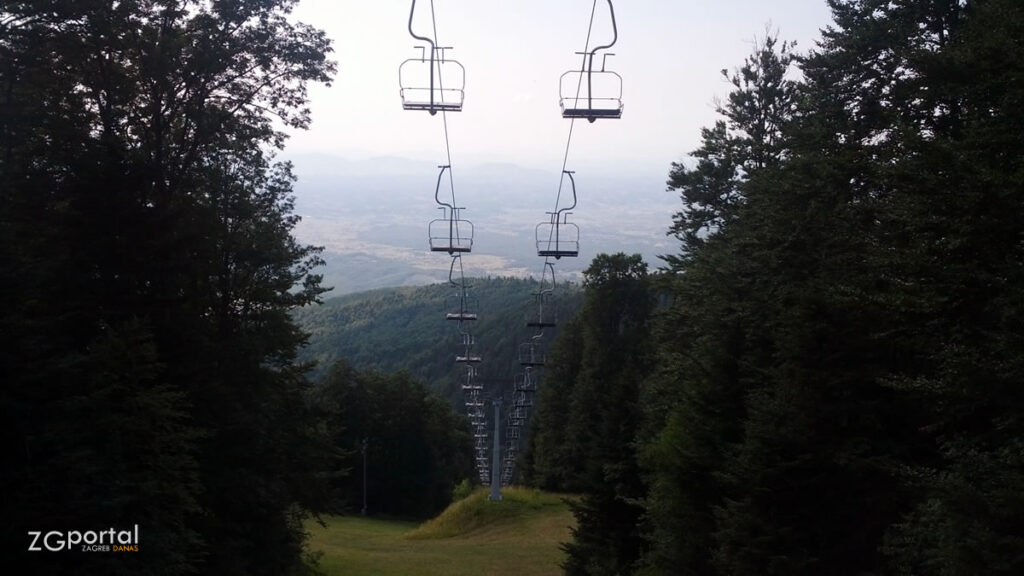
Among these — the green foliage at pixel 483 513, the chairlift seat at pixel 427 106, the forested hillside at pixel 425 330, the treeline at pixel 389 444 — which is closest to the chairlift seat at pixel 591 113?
the chairlift seat at pixel 427 106

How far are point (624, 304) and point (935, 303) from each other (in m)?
33.6

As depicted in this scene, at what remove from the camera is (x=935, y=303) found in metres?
11.2

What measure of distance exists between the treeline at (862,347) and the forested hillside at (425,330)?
287ft

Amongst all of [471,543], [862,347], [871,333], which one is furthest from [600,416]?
[871,333]

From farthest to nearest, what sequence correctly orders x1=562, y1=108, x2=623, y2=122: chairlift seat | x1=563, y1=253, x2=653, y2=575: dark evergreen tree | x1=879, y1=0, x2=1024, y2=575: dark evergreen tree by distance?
x1=563, y1=253, x2=653, y2=575: dark evergreen tree < x1=562, y1=108, x2=623, y2=122: chairlift seat < x1=879, y1=0, x2=1024, y2=575: dark evergreen tree

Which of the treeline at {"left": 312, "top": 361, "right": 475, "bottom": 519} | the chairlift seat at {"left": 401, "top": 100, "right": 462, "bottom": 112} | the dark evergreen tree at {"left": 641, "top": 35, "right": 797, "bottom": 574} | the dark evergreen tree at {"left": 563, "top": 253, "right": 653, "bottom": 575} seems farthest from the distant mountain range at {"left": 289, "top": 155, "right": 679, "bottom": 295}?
the chairlift seat at {"left": 401, "top": 100, "right": 462, "bottom": 112}

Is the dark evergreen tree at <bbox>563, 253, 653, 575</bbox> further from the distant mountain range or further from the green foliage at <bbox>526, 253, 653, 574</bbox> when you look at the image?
the distant mountain range

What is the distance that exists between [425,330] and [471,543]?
352ft

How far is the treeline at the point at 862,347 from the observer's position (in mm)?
10312

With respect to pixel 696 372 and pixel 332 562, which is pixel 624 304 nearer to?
pixel 332 562

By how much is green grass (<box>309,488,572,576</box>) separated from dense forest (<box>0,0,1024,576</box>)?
312cm

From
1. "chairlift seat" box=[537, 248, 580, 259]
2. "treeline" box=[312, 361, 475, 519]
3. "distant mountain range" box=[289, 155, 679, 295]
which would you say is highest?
"distant mountain range" box=[289, 155, 679, 295]

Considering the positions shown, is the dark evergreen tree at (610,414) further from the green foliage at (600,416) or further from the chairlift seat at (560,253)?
the chairlift seat at (560,253)

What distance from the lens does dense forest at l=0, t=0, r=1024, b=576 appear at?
35.6 feet
